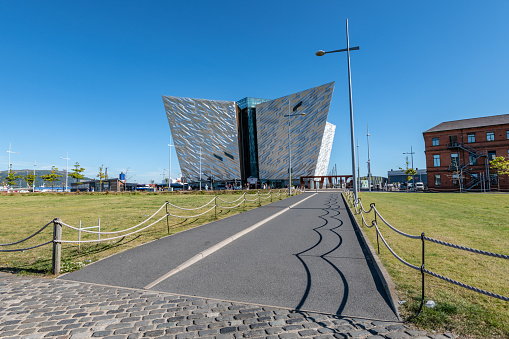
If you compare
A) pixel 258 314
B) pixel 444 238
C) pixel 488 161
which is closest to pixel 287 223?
pixel 444 238

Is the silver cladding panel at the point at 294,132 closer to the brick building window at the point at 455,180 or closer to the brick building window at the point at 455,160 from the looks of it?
the brick building window at the point at 455,160

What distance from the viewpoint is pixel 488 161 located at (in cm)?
4403

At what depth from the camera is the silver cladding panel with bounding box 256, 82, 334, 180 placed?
66812 mm

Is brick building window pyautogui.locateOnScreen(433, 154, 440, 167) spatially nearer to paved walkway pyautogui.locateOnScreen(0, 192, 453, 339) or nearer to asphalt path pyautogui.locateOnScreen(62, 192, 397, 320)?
asphalt path pyautogui.locateOnScreen(62, 192, 397, 320)

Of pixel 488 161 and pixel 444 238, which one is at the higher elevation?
pixel 488 161

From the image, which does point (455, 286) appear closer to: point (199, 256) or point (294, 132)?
point (199, 256)

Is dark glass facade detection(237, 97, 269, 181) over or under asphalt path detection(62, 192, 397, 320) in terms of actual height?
over

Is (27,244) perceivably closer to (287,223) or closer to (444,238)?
(287,223)

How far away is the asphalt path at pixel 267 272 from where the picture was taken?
12.8 feet

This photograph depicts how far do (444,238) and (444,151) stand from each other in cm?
5064

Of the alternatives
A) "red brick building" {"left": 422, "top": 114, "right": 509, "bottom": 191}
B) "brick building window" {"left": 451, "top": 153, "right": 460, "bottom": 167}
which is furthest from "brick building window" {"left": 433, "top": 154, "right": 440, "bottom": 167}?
"brick building window" {"left": 451, "top": 153, "right": 460, "bottom": 167}

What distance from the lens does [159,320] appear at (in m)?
3.38

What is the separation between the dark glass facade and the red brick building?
1803 inches

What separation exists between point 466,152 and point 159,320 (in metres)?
58.0
